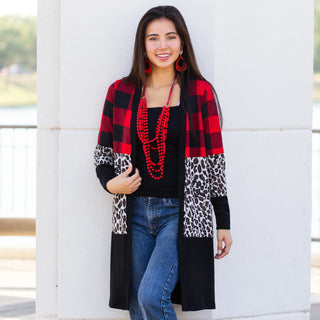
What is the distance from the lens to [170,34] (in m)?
3.58

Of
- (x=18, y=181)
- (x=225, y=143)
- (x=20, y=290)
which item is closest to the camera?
(x=225, y=143)

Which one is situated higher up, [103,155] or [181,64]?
[181,64]

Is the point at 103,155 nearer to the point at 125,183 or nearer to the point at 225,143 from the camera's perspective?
the point at 125,183

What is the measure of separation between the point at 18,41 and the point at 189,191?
130 ft

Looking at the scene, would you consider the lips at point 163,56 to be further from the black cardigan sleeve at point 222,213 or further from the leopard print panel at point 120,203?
the black cardigan sleeve at point 222,213

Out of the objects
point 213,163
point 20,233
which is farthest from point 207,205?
point 20,233

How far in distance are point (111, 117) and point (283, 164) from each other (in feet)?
3.85

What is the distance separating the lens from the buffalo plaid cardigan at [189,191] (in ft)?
11.6

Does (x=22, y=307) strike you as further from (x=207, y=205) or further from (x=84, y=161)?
(x=207, y=205)

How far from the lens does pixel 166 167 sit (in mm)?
3506

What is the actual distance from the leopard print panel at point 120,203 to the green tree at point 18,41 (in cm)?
3794

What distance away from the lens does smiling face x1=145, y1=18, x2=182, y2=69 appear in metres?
3.57

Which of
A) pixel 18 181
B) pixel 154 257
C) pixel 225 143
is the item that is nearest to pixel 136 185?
pixel 154 257

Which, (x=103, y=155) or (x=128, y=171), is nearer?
(x=128, y=171)
